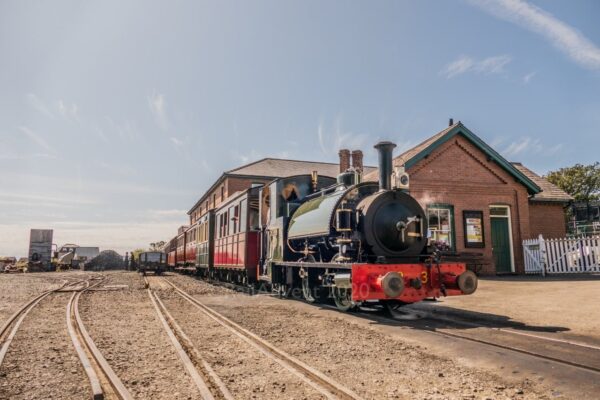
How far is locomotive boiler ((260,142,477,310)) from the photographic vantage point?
6805 millimetres

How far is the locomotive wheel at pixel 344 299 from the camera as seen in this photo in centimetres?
754

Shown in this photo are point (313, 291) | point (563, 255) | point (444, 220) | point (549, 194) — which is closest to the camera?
point (313, 291)

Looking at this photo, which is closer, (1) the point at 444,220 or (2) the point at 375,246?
(2) the point at 375,246

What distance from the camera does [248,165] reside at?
34.7 metres

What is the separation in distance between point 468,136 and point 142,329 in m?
14.5

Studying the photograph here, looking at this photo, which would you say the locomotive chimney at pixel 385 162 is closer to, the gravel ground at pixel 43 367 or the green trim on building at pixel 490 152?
the gravel ground at pixel 43 367

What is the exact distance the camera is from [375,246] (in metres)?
7.31

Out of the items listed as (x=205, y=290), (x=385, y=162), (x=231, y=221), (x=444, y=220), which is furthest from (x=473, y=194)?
(x=205, y=290)

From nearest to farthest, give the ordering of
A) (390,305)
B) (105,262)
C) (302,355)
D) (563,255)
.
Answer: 1. (302,355)
2. (390,305)
3. (563,255)
4. (105,262)

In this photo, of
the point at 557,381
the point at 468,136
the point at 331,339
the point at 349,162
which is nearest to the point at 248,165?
the point at 349,162

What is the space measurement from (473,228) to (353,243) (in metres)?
10.5

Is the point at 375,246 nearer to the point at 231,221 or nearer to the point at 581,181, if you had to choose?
the point at 231,221

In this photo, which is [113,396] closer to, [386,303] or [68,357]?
[68,357]

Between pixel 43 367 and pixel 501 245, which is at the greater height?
pixel 501 245
